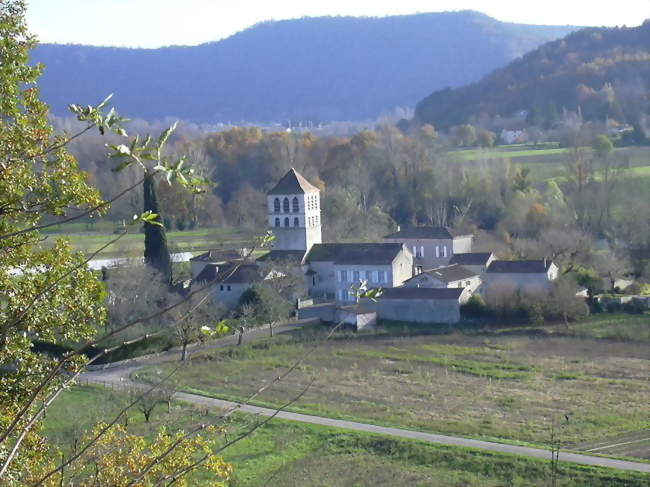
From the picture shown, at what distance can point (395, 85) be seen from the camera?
6708 inches

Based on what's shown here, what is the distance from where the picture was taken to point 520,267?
35.4 metres

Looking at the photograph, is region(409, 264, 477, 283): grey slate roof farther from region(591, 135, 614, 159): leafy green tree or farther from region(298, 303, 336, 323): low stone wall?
region(591, 135, 614, 159): leafy green tree

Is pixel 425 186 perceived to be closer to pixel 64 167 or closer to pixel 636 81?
pixel 636 81

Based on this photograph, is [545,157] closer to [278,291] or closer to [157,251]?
[278,291]

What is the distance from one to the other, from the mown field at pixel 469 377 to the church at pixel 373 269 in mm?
1346

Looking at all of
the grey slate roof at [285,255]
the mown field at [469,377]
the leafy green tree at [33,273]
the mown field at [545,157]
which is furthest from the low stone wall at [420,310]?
the leafy green tree at [33,273]

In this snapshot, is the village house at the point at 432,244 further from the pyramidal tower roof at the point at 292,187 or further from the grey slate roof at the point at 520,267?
the pyramidal tower roof at the point at 292,187

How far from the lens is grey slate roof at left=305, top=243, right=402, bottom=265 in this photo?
35438mm

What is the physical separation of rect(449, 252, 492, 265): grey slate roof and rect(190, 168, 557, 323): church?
4cm

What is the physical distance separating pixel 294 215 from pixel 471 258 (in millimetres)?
7439

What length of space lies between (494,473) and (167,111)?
15128 cm

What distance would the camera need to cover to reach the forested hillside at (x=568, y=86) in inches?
3346

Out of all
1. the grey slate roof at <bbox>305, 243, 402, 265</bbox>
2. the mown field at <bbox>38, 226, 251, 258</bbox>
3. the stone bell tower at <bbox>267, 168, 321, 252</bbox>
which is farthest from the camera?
the mown field at <bbox>38, 226, 251, 258</bbox>

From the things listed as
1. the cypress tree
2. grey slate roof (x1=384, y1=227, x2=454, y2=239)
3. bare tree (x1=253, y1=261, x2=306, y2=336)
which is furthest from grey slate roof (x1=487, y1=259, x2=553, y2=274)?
the cypress tree
